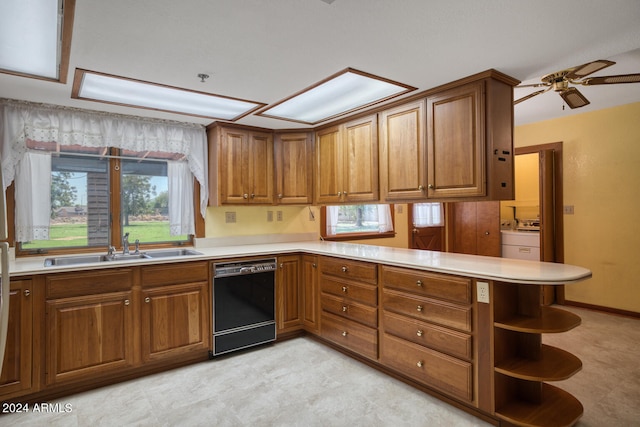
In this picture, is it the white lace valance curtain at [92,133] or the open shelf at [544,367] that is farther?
the white lace valance curtain at [92,133]

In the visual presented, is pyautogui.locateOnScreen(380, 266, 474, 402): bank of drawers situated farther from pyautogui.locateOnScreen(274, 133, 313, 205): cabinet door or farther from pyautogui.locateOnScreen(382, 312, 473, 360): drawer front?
pyautogui.locateOnScreen(274, 133, 313, 205): cabinet door

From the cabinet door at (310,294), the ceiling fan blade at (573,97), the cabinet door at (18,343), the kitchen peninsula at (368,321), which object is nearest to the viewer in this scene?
the kitchen peninsula at (368,321)

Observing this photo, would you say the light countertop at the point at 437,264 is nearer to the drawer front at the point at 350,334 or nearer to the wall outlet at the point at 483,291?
the wall outlet at the point at 483,291

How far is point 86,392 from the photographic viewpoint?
2604 millimetres

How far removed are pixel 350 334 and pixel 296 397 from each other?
0.75 meters

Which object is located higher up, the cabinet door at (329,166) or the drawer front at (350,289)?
the cabinet door at (329,166)

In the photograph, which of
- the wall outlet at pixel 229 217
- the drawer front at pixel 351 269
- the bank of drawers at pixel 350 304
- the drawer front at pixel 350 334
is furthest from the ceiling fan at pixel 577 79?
the wall outlet at pixel 229 217

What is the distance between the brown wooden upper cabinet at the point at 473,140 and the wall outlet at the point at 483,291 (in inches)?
26.9

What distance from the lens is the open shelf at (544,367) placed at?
6.43 feet

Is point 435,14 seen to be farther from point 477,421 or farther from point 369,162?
point 477,421

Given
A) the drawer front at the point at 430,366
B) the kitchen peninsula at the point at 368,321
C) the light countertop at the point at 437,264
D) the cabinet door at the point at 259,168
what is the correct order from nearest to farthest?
the light countertop at the point at 437,264
the kitchen peninsula at the point at 368,321
the drawer front at the point at 430,366
the cabinet door at the point at 259,168

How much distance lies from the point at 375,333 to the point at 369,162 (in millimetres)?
1522

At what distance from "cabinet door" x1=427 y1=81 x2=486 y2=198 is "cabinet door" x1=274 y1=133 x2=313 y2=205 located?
151 cm

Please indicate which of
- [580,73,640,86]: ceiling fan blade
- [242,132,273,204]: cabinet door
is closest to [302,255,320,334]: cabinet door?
[242,132,273,204]: cabinet door
